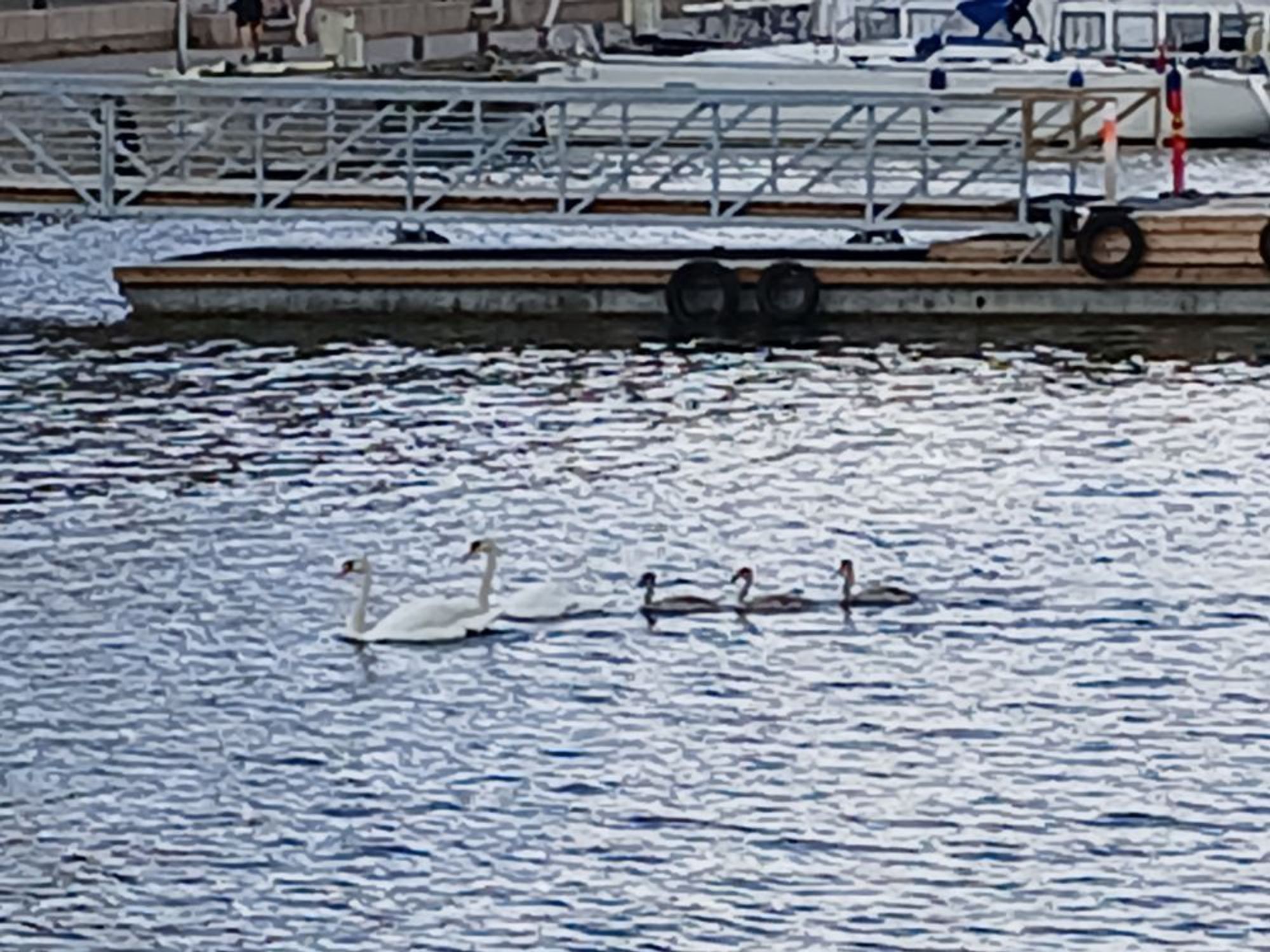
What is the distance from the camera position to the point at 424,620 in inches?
1200

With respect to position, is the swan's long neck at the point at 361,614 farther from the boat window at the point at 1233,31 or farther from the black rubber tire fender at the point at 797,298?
the boat window at the point at 1233,31

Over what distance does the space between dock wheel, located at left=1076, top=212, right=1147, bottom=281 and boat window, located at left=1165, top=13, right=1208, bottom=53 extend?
136ft

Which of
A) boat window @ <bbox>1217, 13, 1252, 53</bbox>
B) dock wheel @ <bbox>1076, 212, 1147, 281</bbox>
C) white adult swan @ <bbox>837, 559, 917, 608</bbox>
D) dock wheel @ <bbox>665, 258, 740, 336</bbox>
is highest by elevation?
white adult swan @ <bbox>837, 559, 917, 608</bbox>

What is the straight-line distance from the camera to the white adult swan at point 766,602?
103 feet

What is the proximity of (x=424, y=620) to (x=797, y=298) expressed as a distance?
17.5m

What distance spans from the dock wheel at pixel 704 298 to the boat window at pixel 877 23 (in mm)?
42790

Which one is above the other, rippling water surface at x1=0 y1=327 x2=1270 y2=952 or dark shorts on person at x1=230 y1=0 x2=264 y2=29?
rippling water surface at x1=0 y1=327 x2=1270 y2=952

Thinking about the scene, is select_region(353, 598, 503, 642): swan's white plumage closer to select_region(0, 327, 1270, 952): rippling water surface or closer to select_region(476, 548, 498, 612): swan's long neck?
select_region(476, 548, 498, 612): swan's long neck

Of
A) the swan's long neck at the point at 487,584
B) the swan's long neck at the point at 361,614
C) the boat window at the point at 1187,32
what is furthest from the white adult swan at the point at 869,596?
the boat window at the point at 1187,32

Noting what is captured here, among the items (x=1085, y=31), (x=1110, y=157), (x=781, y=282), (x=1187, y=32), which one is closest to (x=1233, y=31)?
(x=1187, y=32)

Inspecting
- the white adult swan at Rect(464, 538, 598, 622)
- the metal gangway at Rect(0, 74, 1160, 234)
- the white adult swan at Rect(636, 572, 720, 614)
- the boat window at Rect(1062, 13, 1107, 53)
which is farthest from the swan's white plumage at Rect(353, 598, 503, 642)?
the boat window at Rect(1062, 13, 1107, 53)

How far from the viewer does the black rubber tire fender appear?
4750 centimetres

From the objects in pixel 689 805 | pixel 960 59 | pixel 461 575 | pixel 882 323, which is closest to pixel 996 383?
pixel 882 323

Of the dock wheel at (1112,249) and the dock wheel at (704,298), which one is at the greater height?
the dock wheel at (1112,249)
